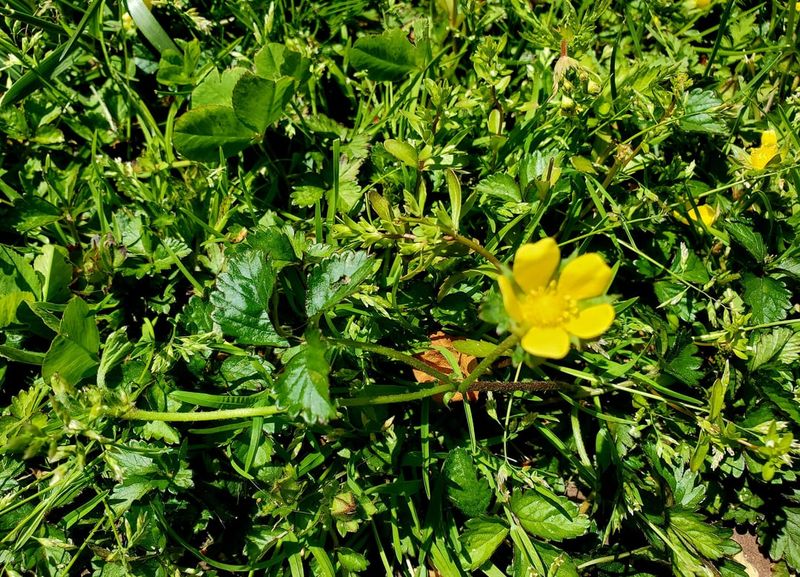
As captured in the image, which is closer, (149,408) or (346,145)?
(149,408)

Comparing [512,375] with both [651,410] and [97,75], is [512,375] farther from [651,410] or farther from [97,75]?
[97,75]

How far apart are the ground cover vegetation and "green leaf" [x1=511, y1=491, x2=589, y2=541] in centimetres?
1

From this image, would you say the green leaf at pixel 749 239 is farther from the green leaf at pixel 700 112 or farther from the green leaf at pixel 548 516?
the green leaf at pixel 548 516

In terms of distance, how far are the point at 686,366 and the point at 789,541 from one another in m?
0.79

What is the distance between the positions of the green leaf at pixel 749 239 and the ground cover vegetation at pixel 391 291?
0.04ft

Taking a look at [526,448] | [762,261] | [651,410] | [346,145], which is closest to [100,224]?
[346,145]

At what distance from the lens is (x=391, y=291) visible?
7.93 ft

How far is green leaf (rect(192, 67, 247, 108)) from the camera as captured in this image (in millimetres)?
2611

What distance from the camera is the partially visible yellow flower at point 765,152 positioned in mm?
2479

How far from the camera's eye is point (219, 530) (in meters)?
2.37

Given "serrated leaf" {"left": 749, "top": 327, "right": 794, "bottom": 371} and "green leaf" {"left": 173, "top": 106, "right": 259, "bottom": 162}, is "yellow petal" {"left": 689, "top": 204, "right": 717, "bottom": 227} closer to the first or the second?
"serrated leaf" {"left": 749, "top": 327, "right": 794, "bottom": 371}

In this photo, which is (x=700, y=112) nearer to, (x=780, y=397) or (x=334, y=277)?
(x=780, y=397)

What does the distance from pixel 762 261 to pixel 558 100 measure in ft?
3.13

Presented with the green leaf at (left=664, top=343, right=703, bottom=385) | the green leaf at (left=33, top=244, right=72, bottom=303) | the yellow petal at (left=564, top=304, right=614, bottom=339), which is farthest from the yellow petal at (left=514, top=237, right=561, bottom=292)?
the green leaf at (left=33, top=244, right=72, bottom=303)
